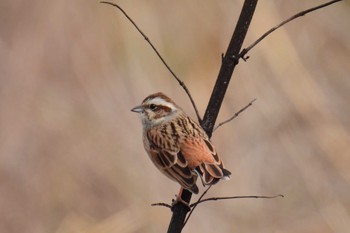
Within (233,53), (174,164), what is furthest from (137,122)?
(233,53)

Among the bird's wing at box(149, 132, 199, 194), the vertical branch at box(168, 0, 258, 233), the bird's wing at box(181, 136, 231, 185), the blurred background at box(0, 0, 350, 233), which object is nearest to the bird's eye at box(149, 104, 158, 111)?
the bird's wing at box(149, 132, 199, 194)

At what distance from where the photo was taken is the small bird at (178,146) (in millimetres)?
3705

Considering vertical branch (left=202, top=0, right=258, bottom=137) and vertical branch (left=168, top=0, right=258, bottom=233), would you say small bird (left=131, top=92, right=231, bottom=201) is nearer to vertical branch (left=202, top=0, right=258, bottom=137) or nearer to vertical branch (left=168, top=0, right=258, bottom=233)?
vertical branch (left=168, top=0, right=258, bottom=233)

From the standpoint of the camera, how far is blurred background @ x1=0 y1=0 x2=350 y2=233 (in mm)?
7695

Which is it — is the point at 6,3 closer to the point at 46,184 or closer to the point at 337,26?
the point at 46,184

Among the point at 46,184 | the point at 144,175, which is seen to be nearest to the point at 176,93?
the point at 144,175

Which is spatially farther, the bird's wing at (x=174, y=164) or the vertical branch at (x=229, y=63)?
the bird's wing at (x=174, y=164)

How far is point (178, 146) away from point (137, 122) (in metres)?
3.85

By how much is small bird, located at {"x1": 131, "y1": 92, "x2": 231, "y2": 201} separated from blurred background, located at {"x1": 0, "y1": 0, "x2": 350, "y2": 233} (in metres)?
3.11

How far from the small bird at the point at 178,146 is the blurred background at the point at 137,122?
10.2 ft

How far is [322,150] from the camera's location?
8.01 m

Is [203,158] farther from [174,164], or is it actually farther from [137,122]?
[137,122]

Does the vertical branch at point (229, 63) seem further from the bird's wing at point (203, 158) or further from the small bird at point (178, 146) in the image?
the bird's wing at point (203, 158)

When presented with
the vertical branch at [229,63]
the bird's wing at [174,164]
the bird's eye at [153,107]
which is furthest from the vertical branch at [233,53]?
the bird's eye at [153,107]
